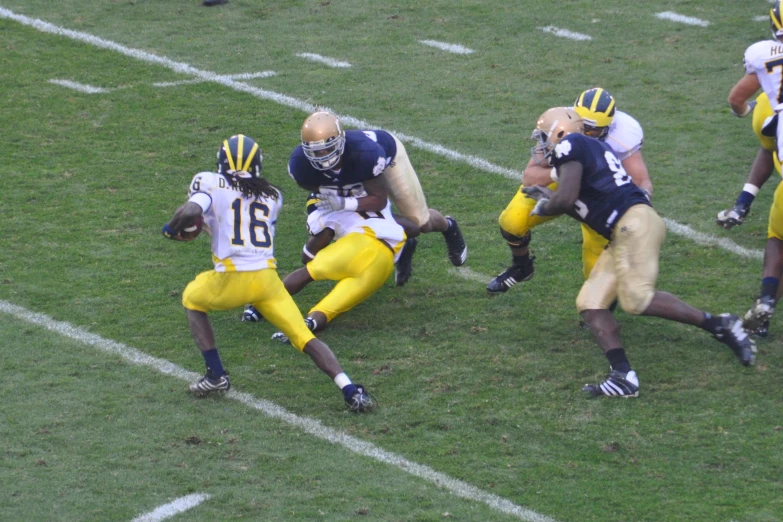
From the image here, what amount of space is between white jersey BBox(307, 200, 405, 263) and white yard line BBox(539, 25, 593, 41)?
469 cm

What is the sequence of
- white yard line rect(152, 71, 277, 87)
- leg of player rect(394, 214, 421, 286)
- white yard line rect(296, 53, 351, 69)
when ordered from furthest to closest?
white yard line rect(296, 53, 351, 69) < white yard line rect(152, 71, 277, 87) < leg of player rect(394, 214, 421, 286)

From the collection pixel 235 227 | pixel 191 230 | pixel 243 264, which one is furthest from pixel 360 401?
pixel 191 230

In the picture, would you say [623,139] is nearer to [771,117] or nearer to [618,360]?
[771,117]

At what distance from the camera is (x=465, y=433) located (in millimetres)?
5188

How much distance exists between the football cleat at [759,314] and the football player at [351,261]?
1899 millimetres

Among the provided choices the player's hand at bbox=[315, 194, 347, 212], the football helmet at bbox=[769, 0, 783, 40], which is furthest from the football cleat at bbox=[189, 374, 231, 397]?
the football helmet at bbox=[769, 0, 783, 40]

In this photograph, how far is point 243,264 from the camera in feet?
17.5

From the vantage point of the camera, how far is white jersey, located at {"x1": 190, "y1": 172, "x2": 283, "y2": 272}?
5.26 m

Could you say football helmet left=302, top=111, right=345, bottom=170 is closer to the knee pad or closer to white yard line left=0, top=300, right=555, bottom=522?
the knee pad

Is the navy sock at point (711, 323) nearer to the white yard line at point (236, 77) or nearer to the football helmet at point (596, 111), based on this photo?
the football helmet at point (596, 111)

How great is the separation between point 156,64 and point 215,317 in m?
4.09

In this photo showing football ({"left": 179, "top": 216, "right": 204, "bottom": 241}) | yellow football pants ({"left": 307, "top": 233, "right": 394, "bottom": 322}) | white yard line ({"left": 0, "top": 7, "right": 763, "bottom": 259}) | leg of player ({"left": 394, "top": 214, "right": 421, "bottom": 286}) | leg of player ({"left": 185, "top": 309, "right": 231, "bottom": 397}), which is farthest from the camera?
white yard line ({"left": 0, "top": 7, "right": 763, "bottom": 259})

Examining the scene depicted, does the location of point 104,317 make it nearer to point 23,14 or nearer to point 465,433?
point 465,433

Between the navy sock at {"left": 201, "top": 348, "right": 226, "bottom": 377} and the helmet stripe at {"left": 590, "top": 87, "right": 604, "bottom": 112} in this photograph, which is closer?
the navy sock at {"left": 201, "top": 348, "right": 226, "bottom": 377}
